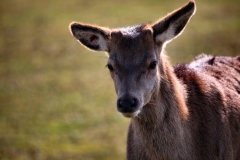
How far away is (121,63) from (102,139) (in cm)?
1040

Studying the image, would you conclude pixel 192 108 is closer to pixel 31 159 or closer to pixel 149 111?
pixel 149 111

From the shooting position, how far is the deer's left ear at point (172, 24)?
24.6 feet

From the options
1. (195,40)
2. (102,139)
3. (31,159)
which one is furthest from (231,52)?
(31,159)

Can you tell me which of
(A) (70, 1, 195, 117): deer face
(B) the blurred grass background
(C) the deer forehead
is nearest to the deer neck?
(A) (70, 1, 195, 117): deer face

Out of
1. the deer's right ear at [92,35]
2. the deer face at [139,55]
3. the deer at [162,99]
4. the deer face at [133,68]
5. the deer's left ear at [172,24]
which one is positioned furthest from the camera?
the deer's right ear at [92,35]

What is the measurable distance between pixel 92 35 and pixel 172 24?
131 centimetres

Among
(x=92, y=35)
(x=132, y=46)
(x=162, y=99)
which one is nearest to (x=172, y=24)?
(x=132, y=46)

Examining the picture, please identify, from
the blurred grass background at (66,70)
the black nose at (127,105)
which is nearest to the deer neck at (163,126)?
the black nose at (127,105)

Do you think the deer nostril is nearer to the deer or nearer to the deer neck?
the deer

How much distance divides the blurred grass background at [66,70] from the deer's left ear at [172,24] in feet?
14.1

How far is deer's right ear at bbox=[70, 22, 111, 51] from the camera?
8039 mm

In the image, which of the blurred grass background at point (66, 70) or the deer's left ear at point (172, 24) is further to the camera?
the blurred grass background at point (66, 70)

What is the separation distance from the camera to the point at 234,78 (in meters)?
9.11

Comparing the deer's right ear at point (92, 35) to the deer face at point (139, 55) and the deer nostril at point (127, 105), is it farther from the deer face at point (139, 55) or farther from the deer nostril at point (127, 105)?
the deer nostril at point (127, 105)
